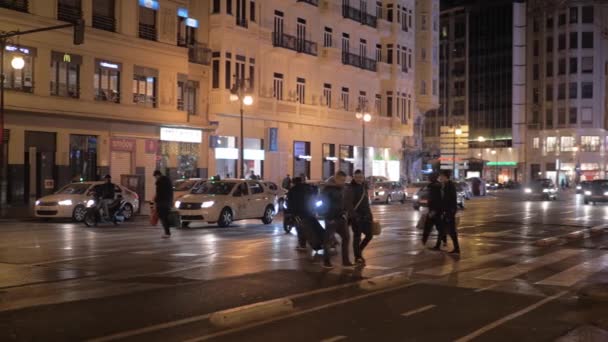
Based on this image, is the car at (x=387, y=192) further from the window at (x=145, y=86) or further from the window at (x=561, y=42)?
the window at (x=561, y=42)

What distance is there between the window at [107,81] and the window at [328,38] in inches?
752

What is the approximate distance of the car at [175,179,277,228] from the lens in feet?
77.5

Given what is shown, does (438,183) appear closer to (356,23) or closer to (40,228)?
(40,228)

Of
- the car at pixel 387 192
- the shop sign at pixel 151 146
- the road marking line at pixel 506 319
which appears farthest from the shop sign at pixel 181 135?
the road marking line at pixel 506 319

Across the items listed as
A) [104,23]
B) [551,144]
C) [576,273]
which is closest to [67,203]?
[104,23]

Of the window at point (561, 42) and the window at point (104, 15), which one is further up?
the window at point (561, 42)

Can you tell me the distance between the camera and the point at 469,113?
360ft

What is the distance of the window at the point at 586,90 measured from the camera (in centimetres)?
9350

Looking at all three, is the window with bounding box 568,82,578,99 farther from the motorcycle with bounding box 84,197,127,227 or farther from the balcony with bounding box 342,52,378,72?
the motorcycle with bounding box 84,197,127,227

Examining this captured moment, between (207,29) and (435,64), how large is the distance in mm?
32532

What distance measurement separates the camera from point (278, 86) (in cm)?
4722

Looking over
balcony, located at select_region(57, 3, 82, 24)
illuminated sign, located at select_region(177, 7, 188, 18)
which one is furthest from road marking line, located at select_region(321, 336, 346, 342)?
illuminated sign, located at select_region(177, 7, 188, 18)

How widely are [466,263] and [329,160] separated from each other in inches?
1510

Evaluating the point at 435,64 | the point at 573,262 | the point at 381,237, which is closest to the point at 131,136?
the point at 381,237
